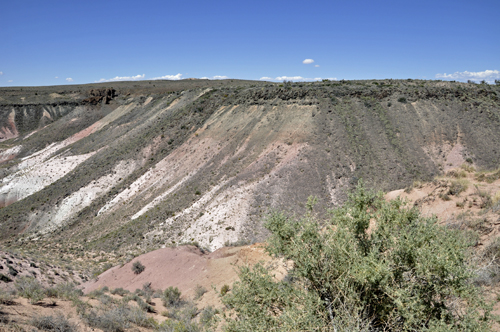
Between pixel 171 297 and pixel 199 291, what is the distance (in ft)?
4.50

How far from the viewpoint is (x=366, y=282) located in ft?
21.3

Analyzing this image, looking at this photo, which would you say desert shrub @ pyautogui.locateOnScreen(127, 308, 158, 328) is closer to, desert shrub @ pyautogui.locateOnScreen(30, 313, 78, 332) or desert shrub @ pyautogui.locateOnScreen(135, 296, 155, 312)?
desert shrub @ pyautogui.locateOnScreen(135, 296, 155, 312)

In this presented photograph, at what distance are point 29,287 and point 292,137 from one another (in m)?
23.6

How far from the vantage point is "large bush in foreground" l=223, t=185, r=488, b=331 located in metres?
5.98

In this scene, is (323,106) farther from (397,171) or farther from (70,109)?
(70,109)

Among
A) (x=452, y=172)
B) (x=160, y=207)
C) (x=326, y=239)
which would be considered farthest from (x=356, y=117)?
(x=326, y=239)

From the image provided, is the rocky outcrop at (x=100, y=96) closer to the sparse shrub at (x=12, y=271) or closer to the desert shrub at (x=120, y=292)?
the sparse shrub at (x=12, y=271)

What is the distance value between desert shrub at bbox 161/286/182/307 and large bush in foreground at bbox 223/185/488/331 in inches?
287

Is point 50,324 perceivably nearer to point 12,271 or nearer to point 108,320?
point 108,320

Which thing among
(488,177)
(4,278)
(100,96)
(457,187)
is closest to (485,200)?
(457,187)

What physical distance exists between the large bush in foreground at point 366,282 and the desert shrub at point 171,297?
7282 millimetres

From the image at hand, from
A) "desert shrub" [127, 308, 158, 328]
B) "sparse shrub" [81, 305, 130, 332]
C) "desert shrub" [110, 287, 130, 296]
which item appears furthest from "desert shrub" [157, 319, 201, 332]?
"desert shrub" [110, 287, 130, 296]

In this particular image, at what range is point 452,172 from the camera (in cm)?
1777

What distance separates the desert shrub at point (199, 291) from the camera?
14.3 m
